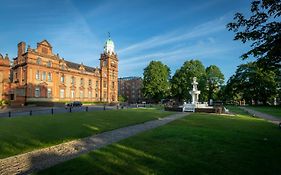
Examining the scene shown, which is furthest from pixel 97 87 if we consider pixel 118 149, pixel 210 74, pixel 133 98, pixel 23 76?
pixel 118 149

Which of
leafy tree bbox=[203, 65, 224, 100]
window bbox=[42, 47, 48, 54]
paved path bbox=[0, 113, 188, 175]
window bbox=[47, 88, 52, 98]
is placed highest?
window bbox=[42, 47, 48, 54]

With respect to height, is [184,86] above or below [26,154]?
above

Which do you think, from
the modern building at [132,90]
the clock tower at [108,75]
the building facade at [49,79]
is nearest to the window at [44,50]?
the building facade at [49,79]

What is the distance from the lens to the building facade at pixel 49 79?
163 ft

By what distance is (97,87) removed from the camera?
74438mm

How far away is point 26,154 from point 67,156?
1.55 meters

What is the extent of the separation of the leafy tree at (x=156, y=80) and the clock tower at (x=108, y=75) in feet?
40.6

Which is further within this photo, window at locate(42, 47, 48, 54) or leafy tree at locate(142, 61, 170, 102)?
leafy tree at locate(142, 61, 170, 102)

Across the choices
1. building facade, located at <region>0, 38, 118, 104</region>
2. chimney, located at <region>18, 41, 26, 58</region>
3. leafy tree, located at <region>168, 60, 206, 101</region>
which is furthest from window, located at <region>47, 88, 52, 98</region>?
leafy tree, located at <region>168, 60, 206, 101</region>

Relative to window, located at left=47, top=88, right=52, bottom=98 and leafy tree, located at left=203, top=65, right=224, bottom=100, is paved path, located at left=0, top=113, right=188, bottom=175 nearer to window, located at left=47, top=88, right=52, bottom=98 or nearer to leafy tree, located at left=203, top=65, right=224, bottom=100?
window, located at left=47, top=88, right=52, bottom=98

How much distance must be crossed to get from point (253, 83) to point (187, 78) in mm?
20774

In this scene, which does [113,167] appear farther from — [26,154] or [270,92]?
[270,92]

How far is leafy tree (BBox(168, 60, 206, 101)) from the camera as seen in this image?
68875 mm

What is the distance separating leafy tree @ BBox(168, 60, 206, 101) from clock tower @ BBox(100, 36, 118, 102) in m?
22.6
